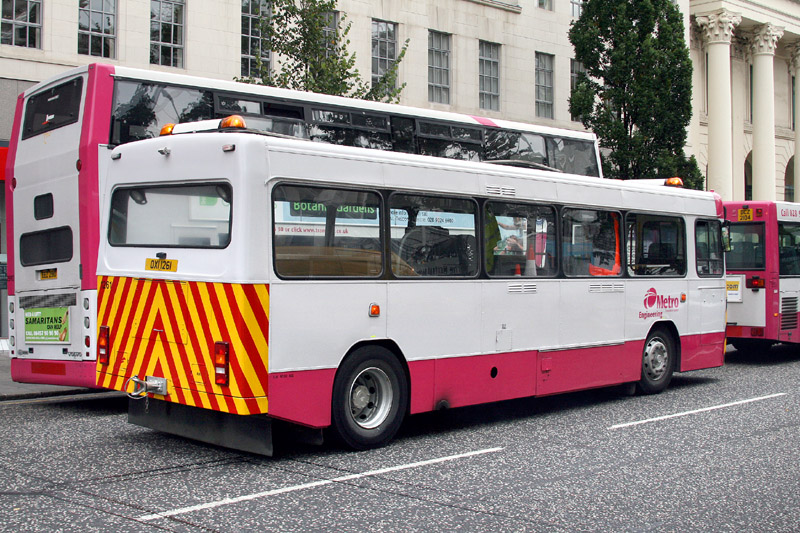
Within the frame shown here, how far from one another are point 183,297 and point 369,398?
1.88 m

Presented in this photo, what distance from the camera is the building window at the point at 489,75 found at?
27188 mm

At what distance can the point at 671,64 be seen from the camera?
79.6 feet

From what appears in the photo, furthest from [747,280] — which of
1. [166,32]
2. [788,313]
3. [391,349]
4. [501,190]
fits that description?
[166,32]

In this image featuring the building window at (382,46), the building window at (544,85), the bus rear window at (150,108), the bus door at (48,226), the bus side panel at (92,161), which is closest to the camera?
the bus side panel at (92,161)

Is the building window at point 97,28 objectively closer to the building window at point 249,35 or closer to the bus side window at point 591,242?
the building window at point 249,35

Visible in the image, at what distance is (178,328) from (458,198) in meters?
3.08

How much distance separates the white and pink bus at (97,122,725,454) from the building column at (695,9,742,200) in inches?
1077

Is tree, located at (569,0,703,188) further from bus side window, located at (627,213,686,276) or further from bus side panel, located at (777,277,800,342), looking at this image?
bus side window, located at (627,213,686,276)

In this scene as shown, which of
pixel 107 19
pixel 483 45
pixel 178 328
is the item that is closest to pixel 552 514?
pixel 178 328

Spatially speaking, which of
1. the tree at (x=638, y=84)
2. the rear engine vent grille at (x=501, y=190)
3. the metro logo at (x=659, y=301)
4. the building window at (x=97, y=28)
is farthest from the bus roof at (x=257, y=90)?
the tree at (x=638, y=84)

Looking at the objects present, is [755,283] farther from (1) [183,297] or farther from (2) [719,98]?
(2) [719,98]

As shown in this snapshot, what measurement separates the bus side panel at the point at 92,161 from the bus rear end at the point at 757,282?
1133 centimetres

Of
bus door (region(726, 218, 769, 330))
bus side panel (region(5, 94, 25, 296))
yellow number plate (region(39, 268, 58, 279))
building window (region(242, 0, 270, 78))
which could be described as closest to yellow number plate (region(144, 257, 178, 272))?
yellow number plate (region(39, 268, 58, 279))

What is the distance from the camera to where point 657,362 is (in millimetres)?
12227
